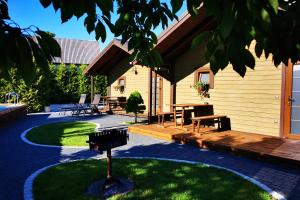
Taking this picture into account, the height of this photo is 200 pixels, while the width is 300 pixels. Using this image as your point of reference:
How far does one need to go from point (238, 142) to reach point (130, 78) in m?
9.83

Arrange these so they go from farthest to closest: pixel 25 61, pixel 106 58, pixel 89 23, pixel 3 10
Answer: pixel 106 58 → pixel 89 23 → pixel 3 10 → pixel 25 61

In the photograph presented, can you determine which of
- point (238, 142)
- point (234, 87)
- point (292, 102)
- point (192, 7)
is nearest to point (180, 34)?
point (234, 87)

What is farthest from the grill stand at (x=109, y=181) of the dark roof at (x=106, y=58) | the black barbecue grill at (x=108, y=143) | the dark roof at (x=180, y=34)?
the dark roof at (x=106, y=58)

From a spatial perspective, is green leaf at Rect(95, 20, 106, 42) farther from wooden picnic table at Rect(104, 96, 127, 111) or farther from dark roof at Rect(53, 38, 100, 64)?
dark roof at Rect(53, 38, 100, 64)

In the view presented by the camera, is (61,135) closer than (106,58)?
Yes

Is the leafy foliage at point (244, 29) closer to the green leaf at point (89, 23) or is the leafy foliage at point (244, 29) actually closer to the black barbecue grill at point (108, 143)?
the green leaf at point (89, 23)

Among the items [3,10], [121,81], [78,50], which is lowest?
[3,10]

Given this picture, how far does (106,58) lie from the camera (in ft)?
55.6

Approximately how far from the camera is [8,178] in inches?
220

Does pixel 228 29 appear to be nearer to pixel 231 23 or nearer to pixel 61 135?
pixel 231 23

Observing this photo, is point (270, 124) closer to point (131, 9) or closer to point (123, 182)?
point (123, 182)

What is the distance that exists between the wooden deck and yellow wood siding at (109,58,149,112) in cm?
533

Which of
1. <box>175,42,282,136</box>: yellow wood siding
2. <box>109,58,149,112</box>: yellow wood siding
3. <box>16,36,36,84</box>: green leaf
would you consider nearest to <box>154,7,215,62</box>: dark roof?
<box>175,42,282,136</box>: yellow wood siding

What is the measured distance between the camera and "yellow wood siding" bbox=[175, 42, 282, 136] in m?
8.63
